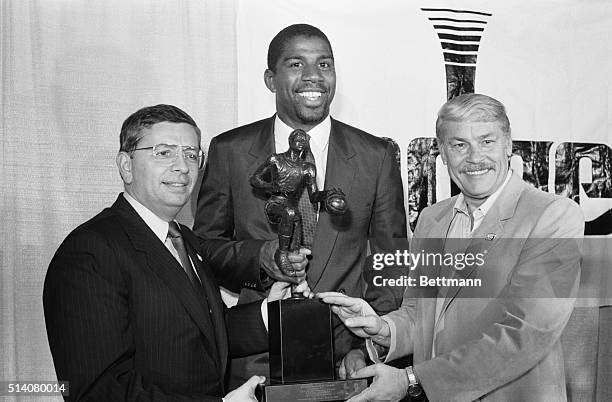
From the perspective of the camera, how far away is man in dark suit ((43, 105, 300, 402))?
6.40ft

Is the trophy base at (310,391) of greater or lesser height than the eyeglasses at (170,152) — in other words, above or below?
below

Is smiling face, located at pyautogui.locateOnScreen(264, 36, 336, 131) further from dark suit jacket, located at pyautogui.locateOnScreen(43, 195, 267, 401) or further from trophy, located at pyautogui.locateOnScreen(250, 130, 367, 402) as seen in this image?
dark suit jacket, located at pyautogui.locateOnScreen(43, 195, 267, 401)

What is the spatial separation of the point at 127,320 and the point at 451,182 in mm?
1402

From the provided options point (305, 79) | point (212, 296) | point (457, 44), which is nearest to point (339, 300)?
point (212, 296)

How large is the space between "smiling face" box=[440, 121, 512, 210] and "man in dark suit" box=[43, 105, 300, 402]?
0.87 m

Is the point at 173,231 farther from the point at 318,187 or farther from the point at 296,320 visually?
the point at 318,187

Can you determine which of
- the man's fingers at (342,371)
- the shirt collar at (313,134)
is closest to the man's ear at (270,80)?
the shirt collar at (313,134)

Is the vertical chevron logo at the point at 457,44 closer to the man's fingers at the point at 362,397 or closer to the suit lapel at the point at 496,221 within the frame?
the suit lapel at the point at 496,221

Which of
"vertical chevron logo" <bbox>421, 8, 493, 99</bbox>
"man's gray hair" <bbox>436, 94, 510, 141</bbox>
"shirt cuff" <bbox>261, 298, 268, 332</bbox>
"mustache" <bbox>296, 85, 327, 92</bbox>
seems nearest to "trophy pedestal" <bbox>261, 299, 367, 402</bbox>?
"shirt cuff" <bbox>261, 298, 268, 332</bbox>

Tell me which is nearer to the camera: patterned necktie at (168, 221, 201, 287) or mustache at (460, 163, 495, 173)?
patterned necktie at (168, 221, 201, 287)

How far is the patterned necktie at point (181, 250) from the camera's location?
220 centimetres

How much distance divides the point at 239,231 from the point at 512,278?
0.86 metres

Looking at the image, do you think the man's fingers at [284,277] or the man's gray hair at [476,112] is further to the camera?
the man's gray hair at [476,112]

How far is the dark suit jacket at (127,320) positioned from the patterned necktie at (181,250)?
7cm
